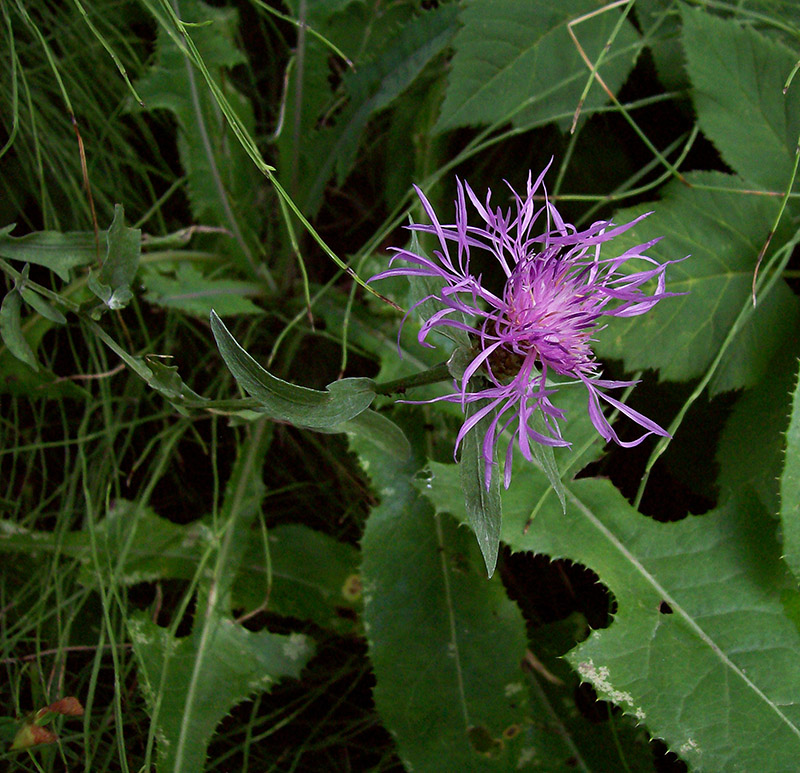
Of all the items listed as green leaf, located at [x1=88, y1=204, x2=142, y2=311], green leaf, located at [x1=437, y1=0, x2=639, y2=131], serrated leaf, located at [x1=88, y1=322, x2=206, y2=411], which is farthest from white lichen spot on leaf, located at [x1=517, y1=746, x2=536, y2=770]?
green leaf, located at [x1=437, y1=0, x2=639, y2=131]

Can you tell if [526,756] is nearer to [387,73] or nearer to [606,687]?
[606,687]

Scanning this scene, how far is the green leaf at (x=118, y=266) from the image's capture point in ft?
2.16

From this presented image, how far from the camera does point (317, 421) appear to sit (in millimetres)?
524

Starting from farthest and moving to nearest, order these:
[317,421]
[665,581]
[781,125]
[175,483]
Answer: [175,483], [781,125], [665,581], [317,421]

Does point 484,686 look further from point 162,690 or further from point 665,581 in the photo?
point 162,690

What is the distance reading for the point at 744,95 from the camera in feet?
3.01

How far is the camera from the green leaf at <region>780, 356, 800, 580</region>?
2.39ft

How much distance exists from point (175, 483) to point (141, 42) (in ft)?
2.49

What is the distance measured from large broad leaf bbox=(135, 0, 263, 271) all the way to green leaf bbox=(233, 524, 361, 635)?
44cm

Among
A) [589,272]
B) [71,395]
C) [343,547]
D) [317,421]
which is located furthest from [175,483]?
[589,272]

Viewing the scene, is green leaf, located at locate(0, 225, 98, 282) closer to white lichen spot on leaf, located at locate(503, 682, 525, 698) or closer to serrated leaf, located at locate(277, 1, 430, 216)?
serrated leaf, located at locate(277, 1, 430, 216)

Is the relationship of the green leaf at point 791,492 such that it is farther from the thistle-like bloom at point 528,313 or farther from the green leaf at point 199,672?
the green leaf at point 199,672

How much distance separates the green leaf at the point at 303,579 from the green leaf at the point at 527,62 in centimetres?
62

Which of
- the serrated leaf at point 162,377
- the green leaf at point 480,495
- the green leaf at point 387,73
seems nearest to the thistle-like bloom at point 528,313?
the green leaf at point 480,495
